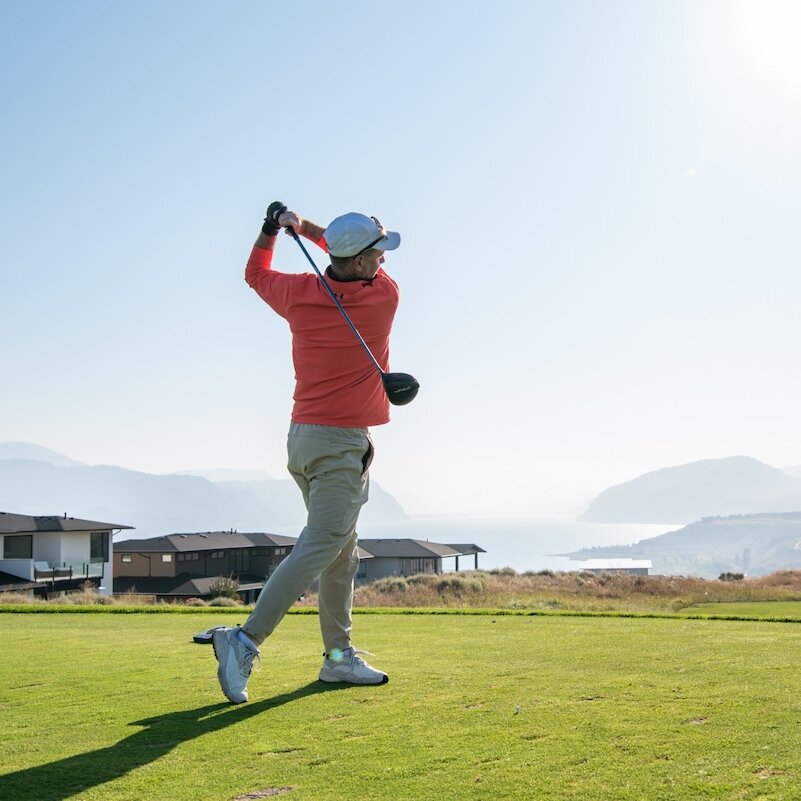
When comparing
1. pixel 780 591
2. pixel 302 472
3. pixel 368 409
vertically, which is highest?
pixel 368 409

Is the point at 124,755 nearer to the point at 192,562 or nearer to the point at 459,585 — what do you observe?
the point at 459,585

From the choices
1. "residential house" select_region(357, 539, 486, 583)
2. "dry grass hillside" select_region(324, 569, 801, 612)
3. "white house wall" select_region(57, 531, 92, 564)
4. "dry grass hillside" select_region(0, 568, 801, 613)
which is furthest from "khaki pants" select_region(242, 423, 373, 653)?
"residential house" select_region(357, 539, 486, 583)

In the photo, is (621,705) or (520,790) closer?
(520,790)

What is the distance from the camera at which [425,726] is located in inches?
116

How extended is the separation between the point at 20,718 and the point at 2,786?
42.2 inches

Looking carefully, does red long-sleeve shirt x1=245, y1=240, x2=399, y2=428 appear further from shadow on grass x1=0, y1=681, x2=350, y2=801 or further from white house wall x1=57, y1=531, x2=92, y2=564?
white house wall x1=57, y1=531, x2=92, y2=564

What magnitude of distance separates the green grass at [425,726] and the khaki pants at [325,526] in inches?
13.1

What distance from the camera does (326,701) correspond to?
138 inches

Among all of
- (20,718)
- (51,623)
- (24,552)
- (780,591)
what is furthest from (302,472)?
(24,552)

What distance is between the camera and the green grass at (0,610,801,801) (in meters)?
2.28

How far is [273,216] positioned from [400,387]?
115 centimetres

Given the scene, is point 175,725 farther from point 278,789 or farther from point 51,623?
point 51,623

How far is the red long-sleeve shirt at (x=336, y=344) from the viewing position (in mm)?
4172

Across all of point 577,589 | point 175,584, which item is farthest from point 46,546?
point 577,589
